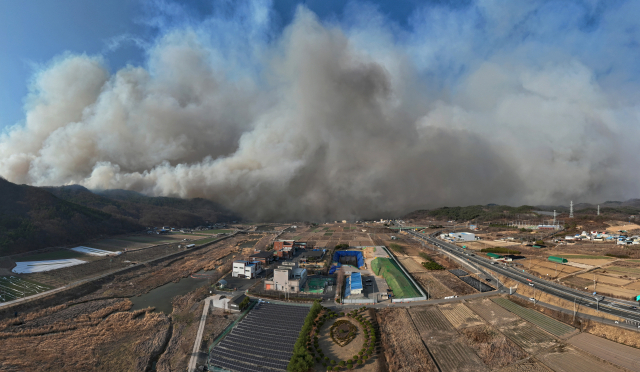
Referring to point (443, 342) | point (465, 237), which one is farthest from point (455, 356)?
point (465, 237)

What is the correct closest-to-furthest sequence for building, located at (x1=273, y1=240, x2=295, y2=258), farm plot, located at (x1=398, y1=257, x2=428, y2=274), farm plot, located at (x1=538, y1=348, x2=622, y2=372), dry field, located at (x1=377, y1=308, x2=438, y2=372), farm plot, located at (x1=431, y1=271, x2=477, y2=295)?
1. farm plot, located at (x1=538, y1=348, x2=622, y2=372)
2. dry field, located at (x1=377, y1=308, x2=438, y2=372)
3. farm plot, located at (x1=431, y1=271, x2=477, y2=295)
4. farm plot, located at (x1=398, y1=257, x2=428, y2=274)
5. building, located at (x1=273, y1=240, x2=295, y2=258)

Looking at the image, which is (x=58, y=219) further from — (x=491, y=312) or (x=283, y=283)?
(x=491, y=312)

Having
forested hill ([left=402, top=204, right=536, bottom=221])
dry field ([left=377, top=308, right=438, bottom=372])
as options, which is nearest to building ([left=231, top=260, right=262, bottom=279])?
dry field ([left=377, top=308, right=438, bottom=372])

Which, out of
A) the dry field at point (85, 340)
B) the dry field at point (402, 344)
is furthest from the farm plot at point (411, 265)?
the dry field at point (85, 340)

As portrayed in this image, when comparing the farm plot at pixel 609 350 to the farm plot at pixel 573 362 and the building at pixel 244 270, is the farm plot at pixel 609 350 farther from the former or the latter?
the building at pixel 244 270

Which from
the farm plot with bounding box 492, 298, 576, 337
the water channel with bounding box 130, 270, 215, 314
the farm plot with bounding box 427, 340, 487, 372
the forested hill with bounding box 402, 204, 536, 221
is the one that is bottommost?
the water channel with bounding box 130, 270, 215, 314

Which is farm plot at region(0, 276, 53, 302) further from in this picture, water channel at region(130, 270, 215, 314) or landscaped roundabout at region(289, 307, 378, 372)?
landscaped roundabout at region(289, 307, 378, 372)
